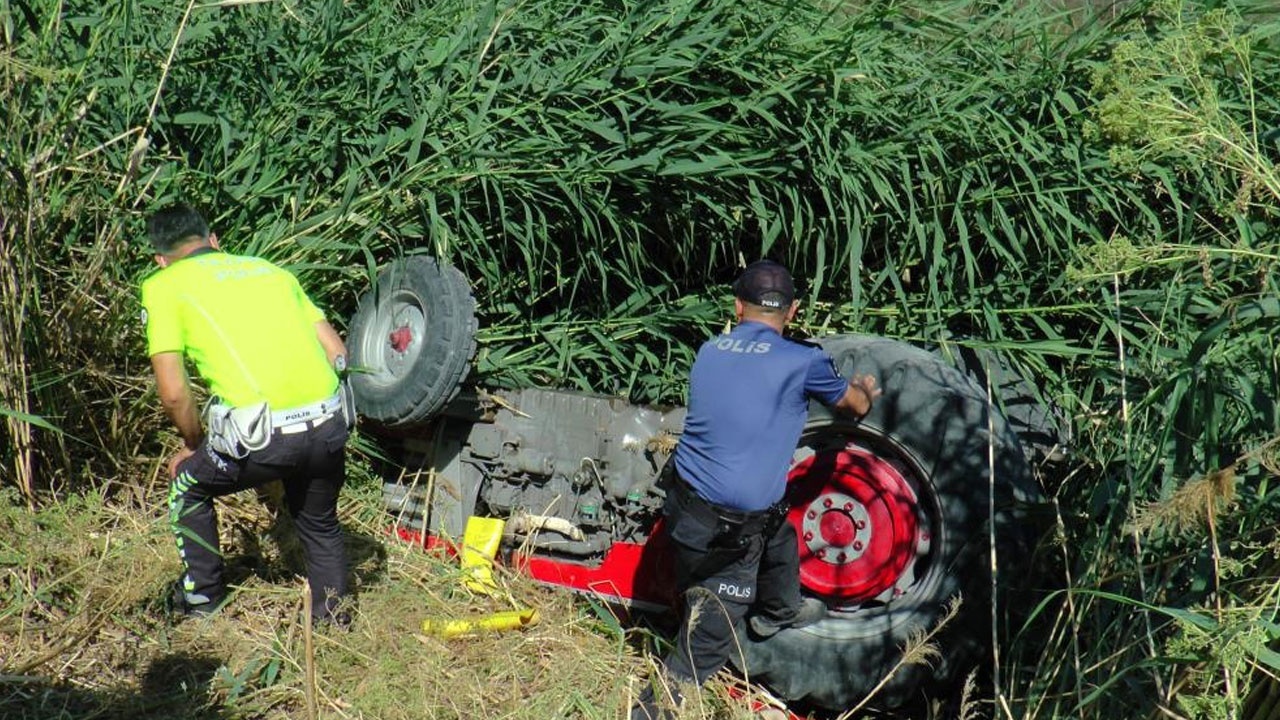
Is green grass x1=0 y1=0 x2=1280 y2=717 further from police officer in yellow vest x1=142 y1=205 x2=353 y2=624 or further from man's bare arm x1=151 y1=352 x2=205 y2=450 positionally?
man's bare arm x1=151 y1=352 x2=205 y2=450

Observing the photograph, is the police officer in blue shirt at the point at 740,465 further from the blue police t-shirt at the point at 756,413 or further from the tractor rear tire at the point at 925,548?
the tractor rear tire at the point at 925,548

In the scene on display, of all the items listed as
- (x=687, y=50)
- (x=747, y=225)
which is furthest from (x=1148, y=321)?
(x=687, y=50)

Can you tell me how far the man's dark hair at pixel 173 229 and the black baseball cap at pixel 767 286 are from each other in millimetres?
1837

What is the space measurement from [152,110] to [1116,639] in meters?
3.85

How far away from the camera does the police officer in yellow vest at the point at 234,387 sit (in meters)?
4.61

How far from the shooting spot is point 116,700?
4.46 m

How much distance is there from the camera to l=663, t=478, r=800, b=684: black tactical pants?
4.60 m

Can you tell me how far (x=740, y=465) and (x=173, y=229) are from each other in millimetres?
2021

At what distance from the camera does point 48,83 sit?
5.04 meters

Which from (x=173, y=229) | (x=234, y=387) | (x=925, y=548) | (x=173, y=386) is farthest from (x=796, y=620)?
(x=173, y=229)

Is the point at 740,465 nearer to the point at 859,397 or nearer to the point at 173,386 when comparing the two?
the point at 859,397

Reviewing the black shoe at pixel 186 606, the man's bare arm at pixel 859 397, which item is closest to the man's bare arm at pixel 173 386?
the black shoe at pixel 186 606

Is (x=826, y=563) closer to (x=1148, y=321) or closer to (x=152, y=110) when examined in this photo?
(x=1148, y=321)

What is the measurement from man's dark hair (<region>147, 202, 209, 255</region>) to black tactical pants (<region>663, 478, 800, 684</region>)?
71.7 inches
